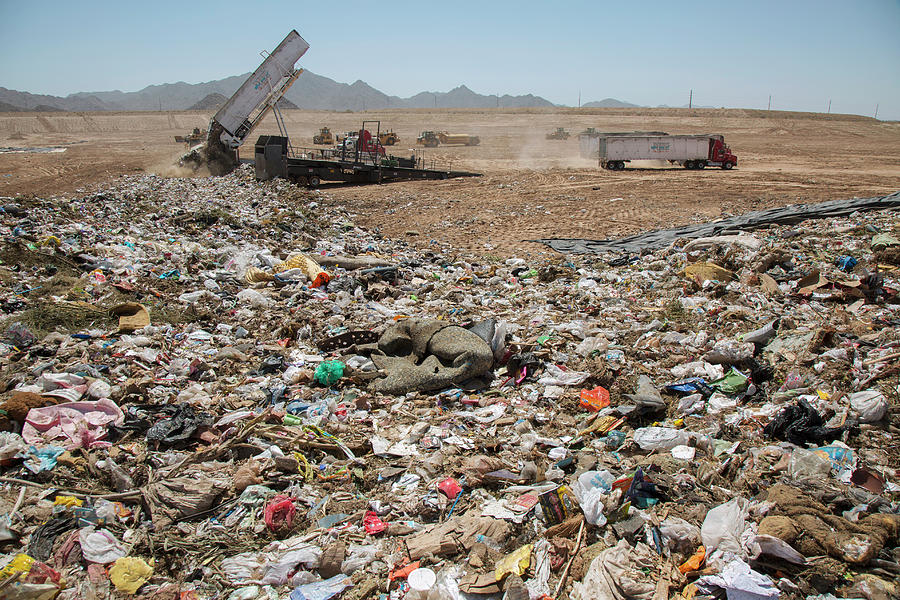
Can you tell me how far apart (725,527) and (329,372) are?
318 cm

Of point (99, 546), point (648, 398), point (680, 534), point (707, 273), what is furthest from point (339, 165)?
point (680, 534)

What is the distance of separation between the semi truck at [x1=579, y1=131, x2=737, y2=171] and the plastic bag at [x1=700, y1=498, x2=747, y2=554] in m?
20.6

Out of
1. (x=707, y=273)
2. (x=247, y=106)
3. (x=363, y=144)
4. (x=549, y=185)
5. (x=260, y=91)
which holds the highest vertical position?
(x=260, y=91)

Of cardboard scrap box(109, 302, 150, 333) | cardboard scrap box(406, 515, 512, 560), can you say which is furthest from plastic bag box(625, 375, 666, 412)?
cardboard scrap box(109, 302, 150, 333)

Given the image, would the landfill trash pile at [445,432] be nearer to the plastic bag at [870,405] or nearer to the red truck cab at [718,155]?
the plastic bag at [870,405]

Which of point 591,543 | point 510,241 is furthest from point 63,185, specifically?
point 591,543

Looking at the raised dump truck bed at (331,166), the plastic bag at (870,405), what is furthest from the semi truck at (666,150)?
the plastic bag at (870,405)

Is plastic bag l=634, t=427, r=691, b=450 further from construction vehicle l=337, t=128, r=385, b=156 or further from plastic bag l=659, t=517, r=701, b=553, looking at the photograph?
construction vehicle l=337, t=128, r=385, b=156

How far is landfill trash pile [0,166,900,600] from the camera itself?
2.47 metres

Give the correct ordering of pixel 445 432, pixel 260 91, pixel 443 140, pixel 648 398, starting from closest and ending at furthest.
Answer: pixel 445 432 < pixel 648 398 < pixel 260 91 < pixel 443 140

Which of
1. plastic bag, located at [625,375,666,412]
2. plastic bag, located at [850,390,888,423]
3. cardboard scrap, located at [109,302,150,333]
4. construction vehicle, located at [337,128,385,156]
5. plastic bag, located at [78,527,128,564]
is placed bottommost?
plastic bag, located at [78,527,128,564]

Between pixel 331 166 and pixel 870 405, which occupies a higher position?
pixel 331 166

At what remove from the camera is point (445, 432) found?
3.79 m

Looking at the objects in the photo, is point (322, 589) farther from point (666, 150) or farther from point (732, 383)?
point (666, 150)
